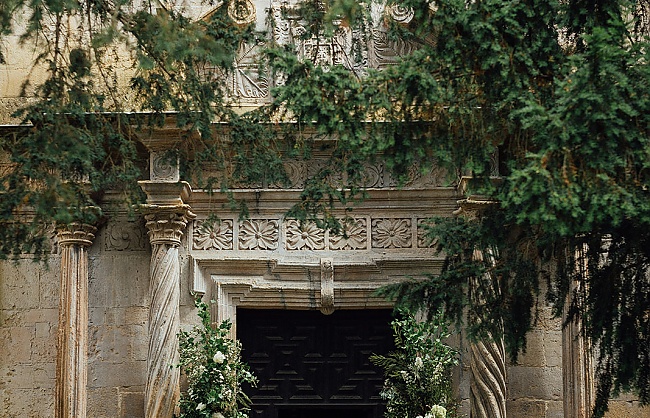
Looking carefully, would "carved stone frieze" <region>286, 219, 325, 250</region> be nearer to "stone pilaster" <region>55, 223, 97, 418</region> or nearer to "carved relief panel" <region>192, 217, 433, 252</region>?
"carved relief panel" <region>192, 217, 433, 252</region>

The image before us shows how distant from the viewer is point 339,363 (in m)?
10.3

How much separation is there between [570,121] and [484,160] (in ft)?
2.91

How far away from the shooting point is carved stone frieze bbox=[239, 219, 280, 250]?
10.2 metres

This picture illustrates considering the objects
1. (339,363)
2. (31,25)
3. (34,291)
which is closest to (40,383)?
(34,291)

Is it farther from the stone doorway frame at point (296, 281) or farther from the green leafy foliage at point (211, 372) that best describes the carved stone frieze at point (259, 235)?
the green leafy foliage at point (211, 372)

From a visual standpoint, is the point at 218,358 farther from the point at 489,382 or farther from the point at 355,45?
the point at 355,45

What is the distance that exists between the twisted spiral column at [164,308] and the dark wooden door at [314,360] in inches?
34.9

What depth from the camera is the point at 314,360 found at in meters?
10.3

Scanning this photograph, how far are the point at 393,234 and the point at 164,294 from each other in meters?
2.01

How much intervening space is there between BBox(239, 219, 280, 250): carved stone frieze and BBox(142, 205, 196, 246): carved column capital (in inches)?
23.2

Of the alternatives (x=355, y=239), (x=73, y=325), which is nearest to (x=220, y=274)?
(x=355, y=239)

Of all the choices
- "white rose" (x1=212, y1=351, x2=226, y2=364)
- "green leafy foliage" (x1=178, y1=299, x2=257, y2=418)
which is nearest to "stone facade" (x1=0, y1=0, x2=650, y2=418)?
"green leafy foliage" (x1=178, y1=299, x2=257, y2=418)

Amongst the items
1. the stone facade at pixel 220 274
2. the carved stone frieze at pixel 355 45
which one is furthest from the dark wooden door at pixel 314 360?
the carved stone frieze at pixel 355 45

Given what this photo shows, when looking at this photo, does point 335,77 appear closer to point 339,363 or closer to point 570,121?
point 570,121
